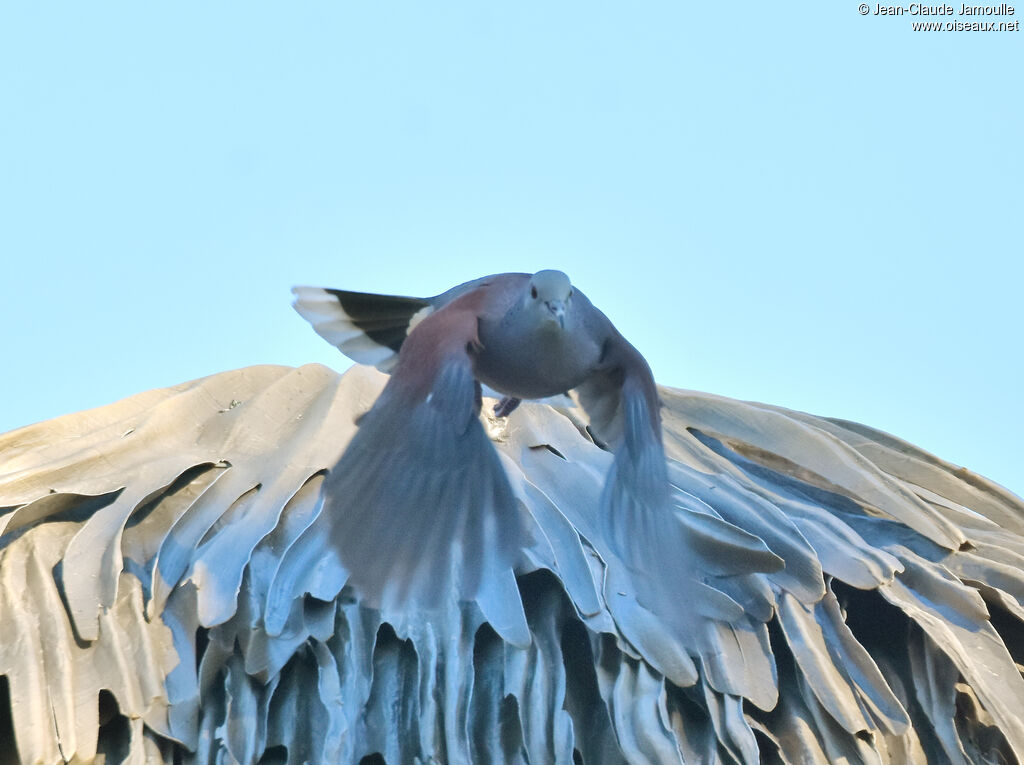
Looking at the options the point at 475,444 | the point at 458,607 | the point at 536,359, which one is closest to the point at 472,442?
the point at 475,444

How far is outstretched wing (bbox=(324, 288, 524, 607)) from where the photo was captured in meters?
4.49

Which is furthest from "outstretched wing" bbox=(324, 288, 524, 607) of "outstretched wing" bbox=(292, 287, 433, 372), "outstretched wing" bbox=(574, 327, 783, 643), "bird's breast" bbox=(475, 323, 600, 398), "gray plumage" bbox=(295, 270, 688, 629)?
"outstretched wing" bbox=(292, 287, 433, 372)

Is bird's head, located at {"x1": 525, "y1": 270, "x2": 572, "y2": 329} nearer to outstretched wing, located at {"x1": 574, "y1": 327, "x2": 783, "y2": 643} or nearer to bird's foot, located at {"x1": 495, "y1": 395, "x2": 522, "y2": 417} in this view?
outstretched wing, located at {"x1": 574, "y1": 327, "x2": 783, "y2": 643}

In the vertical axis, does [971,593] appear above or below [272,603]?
below

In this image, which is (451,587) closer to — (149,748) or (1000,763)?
(149,748)

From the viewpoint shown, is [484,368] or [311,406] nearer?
[484,368]

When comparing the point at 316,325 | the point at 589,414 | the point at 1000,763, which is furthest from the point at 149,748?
the point at 1000,763

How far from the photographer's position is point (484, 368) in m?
4.82

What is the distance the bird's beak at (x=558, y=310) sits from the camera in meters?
4.55

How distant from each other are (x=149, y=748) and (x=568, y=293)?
7.24 ft

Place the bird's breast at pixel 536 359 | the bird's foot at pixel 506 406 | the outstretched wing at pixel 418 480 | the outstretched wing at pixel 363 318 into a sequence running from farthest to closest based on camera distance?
the bird's foot at pixel 506 406
the outstretched wing at pixel 363 318
the bird's breast at pixel 536 359
the outstretched wing at pixel 418 480

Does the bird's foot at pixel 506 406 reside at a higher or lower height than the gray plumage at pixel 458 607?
higher

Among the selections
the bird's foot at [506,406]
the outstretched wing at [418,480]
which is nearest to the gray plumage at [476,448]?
the outstretched wing at [418,480]

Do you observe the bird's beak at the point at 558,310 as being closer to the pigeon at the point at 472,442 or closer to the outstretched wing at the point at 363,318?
the pigeon at the point at 472,442
